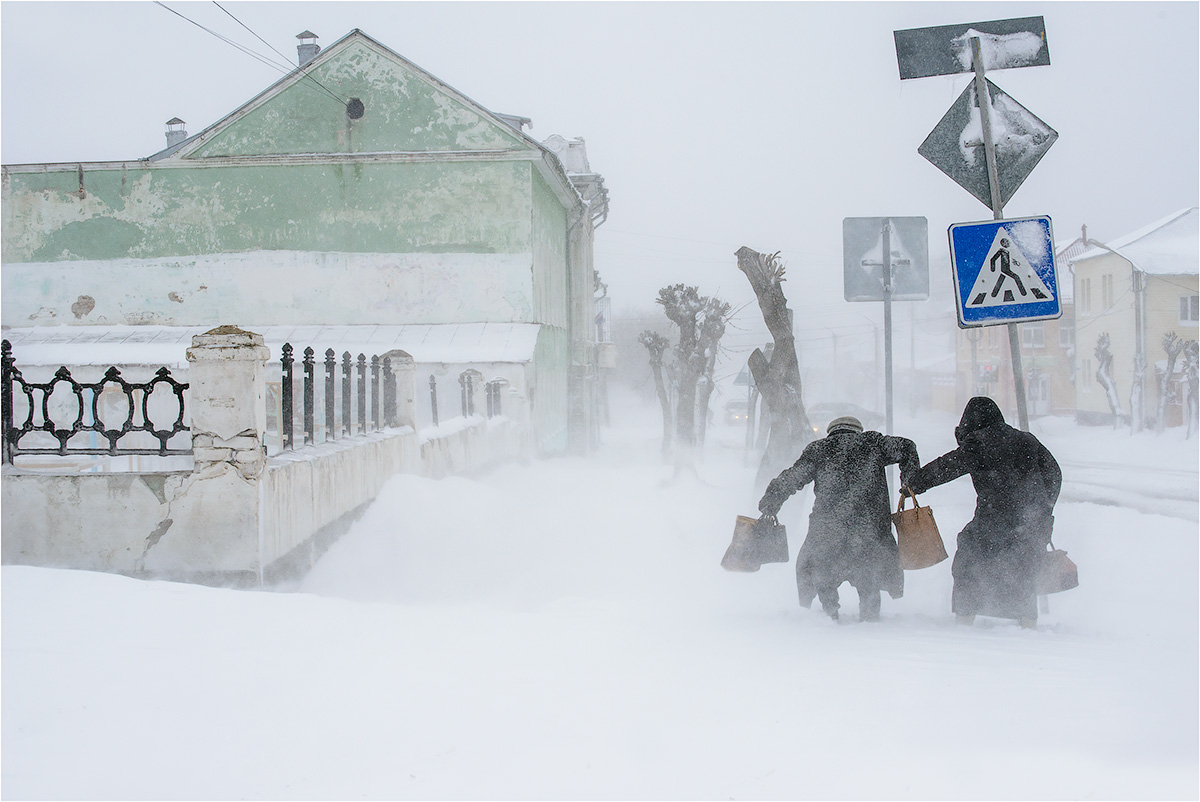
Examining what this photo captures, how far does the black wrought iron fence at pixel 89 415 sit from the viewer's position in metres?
7.11

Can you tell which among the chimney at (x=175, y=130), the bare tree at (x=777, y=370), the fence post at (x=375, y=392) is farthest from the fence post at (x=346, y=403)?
the chimney at (x=175, y=130)

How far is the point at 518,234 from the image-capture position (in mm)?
22266

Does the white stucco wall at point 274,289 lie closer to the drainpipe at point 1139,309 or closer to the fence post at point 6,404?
the fence post at point 6,404

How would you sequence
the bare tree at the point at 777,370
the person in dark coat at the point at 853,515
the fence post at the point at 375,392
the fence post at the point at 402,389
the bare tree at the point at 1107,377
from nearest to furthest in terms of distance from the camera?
the person in dark coat at the point at 853,515 → the fence post at the point at 375,392 → the fence post at the point at 402,389 → the bare tree at the point at 777,370 → the bare tree at the point at 1107,377

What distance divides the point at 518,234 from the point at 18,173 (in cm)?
1163

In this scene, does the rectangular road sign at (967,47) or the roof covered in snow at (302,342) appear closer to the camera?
the rectangular road sign at (967,47)

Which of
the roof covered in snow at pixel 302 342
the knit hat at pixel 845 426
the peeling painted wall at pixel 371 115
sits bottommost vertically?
the knit hat at pixel 845 426

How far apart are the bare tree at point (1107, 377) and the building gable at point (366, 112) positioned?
28769 mm

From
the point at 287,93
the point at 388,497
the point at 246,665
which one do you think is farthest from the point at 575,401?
the point at 246,665

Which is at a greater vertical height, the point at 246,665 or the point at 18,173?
the point at 18,173

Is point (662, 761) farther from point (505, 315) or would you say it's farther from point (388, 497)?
point (505, 315)

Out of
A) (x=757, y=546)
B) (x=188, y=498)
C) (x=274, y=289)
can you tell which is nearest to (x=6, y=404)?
(x=188, y=498)

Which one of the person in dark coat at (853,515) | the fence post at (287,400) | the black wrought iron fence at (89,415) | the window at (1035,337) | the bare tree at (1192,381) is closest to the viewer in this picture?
Result: the person in dark coat at (853,515)

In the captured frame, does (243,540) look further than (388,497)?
No
